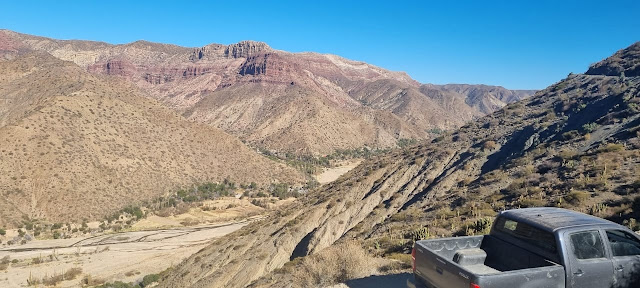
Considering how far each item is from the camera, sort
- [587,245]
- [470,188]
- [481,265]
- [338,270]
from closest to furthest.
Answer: [587,245] → [481,265] → [338,270] → [470,188]

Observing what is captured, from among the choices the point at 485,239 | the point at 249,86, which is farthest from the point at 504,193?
the point at 249,86

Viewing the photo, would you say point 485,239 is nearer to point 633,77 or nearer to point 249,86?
point 633,77

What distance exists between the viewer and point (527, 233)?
689cm

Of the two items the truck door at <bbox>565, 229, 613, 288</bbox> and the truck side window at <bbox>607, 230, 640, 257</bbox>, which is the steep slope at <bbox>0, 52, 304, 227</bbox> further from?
the truck side window at <bbox>607, 230, 640, 257</bbox>

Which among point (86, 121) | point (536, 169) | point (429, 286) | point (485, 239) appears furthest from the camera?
point (86, 121)

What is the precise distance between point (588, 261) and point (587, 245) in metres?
0.27

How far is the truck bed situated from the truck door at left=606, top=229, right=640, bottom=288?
3.67 ft

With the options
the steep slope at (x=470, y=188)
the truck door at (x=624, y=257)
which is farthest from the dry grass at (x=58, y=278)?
the truck door at (x=624, y=257)

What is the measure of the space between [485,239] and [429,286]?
1.89m

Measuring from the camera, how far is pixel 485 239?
773 centimetres

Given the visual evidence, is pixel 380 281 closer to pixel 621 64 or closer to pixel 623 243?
pixel 623 243

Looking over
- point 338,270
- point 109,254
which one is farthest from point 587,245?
point 109,254

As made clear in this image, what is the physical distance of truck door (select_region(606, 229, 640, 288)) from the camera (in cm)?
616

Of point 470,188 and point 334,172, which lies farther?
point 334,172
